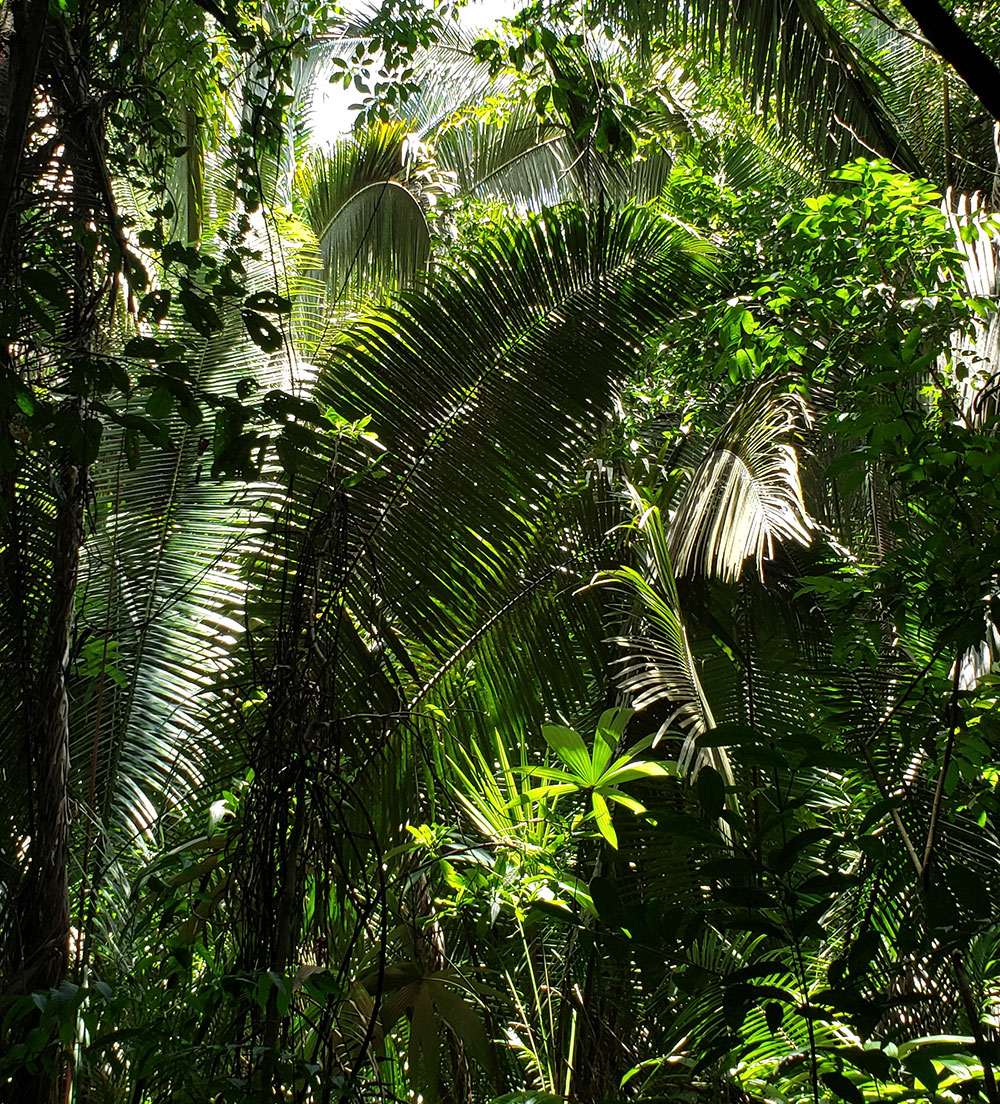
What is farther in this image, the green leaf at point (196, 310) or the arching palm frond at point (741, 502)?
the arching palm frond at point (741, 502)

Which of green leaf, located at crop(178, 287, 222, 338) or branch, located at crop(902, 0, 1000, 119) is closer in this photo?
branch, located at crop(902, 0, 1000, 119)

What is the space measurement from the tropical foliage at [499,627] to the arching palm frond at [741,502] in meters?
0.02

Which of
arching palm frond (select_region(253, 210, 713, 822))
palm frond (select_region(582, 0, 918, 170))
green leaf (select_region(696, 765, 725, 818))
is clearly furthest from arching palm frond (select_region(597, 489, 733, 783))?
palm frond (select_region(582, 0, 918, 170))

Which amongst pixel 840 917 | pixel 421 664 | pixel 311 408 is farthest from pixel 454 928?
pixel 311 408

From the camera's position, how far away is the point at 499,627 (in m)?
3.21

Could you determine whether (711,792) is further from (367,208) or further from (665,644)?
(367,208)

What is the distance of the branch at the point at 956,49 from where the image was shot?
0.86m

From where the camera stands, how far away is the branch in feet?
2.81

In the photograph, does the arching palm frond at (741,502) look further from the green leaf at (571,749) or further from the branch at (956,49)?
the branch at (956,49)

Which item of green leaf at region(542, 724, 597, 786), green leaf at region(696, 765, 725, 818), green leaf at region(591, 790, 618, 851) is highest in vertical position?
green leaf at region(542, 724, 597, 786)

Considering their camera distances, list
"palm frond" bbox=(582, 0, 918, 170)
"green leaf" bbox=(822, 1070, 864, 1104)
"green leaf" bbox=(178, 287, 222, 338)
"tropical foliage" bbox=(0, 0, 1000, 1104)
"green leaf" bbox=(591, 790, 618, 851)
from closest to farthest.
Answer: "green leaf" bbox=(822, 1070, 864, 1104)
"tropical foliage" bbox=(0, 0, 1000, 1104)
"green leaf" bbox=(178, 287, 222, 338)
"green leaf" bbox=(591, 790, 618, 851)
"palm frond" bbox=(582, 0, 918, 170)

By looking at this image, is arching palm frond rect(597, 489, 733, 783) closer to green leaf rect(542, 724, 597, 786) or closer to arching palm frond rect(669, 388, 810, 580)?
arching palm frond rect(669, 388, 810, 580)

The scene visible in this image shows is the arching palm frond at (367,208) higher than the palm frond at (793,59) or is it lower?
higher

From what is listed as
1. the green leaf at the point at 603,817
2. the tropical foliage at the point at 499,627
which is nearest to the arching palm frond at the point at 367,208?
the tropical foliage at the point at 499,627
